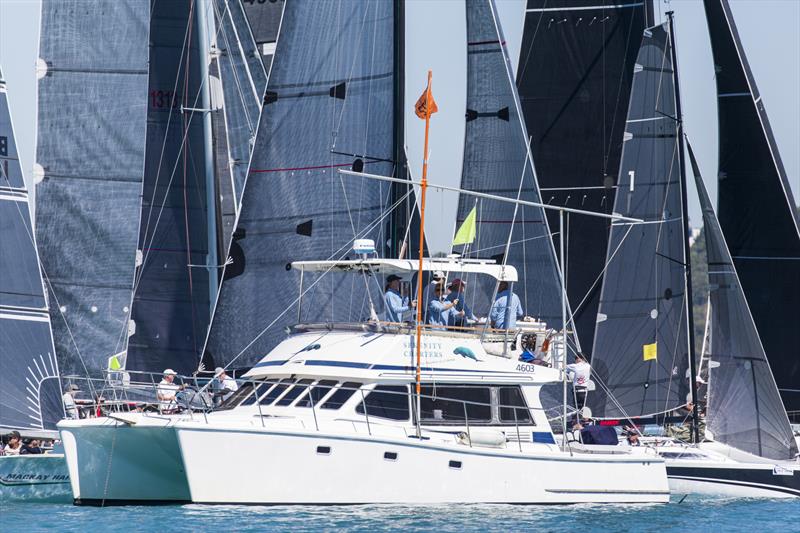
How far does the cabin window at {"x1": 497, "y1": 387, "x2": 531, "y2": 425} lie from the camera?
24.2 metres

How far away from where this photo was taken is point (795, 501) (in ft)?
88.1

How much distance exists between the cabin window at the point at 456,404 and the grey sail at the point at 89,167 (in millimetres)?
11877

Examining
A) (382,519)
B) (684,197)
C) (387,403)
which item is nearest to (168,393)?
(387,403)

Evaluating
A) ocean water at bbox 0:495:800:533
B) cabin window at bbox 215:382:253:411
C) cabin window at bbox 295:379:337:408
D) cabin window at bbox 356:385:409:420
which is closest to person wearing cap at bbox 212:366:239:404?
cabin window at bbox 215:382:253:411

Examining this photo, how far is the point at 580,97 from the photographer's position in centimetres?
3778

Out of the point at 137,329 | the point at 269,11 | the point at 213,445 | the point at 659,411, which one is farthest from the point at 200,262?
the point at 213,445

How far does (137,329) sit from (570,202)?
10520 mm

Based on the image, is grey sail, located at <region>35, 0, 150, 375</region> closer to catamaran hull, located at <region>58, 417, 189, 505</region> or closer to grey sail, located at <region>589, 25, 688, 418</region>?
grey sail, located at <region>589, 25, 688, 418</region>

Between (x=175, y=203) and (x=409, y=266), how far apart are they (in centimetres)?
1091

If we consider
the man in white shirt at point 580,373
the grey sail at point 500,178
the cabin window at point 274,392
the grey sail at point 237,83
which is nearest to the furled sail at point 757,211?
the grey sail at point 500,178

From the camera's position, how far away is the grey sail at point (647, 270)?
30984 mm

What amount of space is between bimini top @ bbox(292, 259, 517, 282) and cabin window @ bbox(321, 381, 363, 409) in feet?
7.51

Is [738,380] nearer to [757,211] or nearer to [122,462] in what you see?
[757,211]

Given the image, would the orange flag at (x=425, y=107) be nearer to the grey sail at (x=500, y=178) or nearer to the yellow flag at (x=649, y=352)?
the grey sail at (x=500, y=178)
